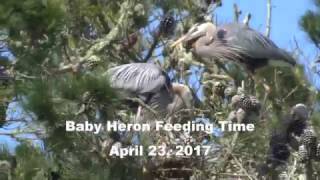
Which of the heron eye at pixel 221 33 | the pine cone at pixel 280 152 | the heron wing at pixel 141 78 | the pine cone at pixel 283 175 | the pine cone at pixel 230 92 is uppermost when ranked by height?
the heron eye at pixel 221 33

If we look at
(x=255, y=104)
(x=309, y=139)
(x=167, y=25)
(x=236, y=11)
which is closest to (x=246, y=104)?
(x=255, y=104)

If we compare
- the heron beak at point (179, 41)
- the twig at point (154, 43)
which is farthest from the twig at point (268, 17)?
the twig at point (154, 43)

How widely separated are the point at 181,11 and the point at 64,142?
6.49 feet

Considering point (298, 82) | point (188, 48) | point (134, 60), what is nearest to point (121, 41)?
point (134, 60)

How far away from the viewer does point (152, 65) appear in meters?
4.55

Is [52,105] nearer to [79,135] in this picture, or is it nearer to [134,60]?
[79,135]

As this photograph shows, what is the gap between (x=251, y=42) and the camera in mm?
4387

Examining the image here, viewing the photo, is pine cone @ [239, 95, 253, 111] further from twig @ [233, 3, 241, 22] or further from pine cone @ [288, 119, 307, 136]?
twig @ [233, 3, 241, 22]

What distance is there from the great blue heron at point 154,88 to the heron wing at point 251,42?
0.26 meters

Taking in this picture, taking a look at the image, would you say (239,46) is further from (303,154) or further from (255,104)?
(303,154)

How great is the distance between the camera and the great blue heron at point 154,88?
439 cm

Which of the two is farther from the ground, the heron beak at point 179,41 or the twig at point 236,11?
the twig at point 236,11

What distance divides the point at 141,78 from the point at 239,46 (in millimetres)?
400

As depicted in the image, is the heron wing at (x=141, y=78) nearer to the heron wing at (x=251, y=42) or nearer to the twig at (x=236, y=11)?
the heron wing at (x=251, y=42)
